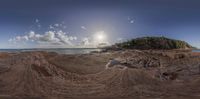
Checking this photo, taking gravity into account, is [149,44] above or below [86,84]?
above

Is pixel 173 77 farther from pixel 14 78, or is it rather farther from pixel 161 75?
pixel 14 78

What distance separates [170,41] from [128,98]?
3959 cm

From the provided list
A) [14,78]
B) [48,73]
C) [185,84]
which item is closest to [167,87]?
[185,84]

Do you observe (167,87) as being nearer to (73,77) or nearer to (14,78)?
(73,77)

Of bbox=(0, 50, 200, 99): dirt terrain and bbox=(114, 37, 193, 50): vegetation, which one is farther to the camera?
bbox=(114, 37, 193, 50): vegetation

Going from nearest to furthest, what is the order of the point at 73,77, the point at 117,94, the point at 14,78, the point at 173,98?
the point at 173,98, the point at 117,94, the point at 14,78, the point at 73,77

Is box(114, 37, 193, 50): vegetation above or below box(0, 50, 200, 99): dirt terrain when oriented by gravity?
above

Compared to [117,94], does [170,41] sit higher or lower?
higher

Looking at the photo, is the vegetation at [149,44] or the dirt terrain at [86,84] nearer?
the dirt terrain at [86,84]

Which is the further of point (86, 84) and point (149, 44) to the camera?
point (149, 44)

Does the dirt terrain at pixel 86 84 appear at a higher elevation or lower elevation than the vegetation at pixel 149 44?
lower

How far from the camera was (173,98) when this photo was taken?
5164mm

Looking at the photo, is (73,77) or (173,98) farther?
(73,77)

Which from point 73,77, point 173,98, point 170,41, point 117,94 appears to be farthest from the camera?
point 170,41
